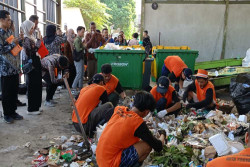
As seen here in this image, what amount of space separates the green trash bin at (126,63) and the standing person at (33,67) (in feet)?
5.82

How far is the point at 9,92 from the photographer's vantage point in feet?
13.2

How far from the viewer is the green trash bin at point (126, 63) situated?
19.1ft

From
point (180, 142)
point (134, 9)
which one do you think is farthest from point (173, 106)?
point (134, 9)

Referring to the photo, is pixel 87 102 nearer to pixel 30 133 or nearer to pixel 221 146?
pixel 30 133

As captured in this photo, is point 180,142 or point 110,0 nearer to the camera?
point 180,142

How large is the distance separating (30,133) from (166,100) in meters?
2.28

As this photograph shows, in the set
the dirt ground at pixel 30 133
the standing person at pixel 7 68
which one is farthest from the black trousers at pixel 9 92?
the dirt ground at pixel 30 133

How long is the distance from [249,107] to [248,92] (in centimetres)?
27

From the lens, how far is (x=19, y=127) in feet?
13.2

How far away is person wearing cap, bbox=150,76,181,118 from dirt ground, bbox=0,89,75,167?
1509 millimetres

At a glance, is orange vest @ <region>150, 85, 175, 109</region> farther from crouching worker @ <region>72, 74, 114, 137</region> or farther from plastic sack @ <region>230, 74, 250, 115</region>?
plastic sack @ <region>230, 74, 250, 115</region>

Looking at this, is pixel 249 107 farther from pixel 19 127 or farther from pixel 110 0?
pixel 110 0

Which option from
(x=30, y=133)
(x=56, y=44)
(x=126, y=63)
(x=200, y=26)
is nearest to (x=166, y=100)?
(x=126, y=63)

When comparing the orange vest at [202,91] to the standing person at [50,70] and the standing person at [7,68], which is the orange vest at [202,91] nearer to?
the standing person at [50,70]
